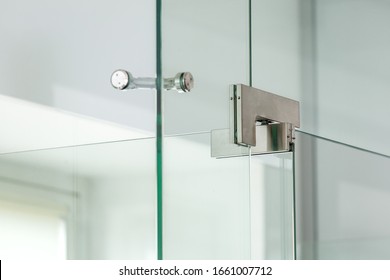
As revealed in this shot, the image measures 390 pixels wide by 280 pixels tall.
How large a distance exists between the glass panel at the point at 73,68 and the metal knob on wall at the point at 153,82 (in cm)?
77

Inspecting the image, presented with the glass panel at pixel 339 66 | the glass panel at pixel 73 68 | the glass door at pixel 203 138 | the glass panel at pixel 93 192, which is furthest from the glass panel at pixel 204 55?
the glass panel at pixel 73 68

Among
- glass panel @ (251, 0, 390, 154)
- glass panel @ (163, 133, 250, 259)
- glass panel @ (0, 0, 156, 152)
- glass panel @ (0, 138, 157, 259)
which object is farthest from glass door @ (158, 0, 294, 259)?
glass panel @ (0, 0, 156, 152)

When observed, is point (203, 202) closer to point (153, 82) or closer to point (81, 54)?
point (153, 82)

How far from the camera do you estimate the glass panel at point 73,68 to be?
2.06 m

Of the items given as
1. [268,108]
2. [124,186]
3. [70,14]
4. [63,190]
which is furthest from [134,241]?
[70,14]

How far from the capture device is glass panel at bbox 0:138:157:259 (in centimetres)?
164

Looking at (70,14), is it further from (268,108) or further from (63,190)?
(268,108)

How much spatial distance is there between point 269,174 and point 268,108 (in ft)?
0.35

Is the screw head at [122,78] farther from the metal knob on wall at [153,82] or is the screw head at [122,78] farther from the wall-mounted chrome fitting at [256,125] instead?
the wall-mounted chrome fitting at [256,125]

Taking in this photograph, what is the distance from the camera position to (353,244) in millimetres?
1345

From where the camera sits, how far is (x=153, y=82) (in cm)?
118

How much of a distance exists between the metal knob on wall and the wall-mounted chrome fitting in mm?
66

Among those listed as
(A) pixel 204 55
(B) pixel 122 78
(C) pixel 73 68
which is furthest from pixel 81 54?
(A) pixel 204 55

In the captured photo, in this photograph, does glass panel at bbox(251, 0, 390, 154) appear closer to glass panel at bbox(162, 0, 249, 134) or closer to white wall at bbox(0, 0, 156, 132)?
glass panel at bbox(162, 0, 249, 134)
